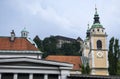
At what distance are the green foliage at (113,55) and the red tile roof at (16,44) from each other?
13.9 meters

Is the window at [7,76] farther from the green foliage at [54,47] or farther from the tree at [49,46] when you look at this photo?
the green foliage at [54,47]

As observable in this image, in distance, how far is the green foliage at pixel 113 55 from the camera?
205ft

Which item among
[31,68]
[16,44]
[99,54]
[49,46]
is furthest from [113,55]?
[49,46]

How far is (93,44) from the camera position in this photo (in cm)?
8962

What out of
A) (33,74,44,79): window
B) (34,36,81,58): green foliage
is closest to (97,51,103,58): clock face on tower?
(34,36,81,58): green foliage

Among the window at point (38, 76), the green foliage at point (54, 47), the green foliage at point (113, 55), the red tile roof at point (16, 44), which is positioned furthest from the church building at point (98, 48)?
the window at point (38, 76)

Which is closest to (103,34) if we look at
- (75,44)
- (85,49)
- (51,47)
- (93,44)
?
(93,44)

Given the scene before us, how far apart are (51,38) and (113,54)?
94247mm

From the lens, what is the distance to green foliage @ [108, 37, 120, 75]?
62.5 m

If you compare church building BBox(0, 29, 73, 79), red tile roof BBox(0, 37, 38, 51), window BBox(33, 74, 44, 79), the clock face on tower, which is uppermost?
red tile roof BBox(0, 37, 38, 51)

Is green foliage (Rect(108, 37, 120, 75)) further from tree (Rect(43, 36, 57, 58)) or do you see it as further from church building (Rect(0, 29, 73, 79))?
tree (Rect(43, 36, 57, 58))

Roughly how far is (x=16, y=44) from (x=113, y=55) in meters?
17.8

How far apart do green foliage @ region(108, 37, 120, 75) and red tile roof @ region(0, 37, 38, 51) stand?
1393 cm

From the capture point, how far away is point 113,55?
63.5 m
